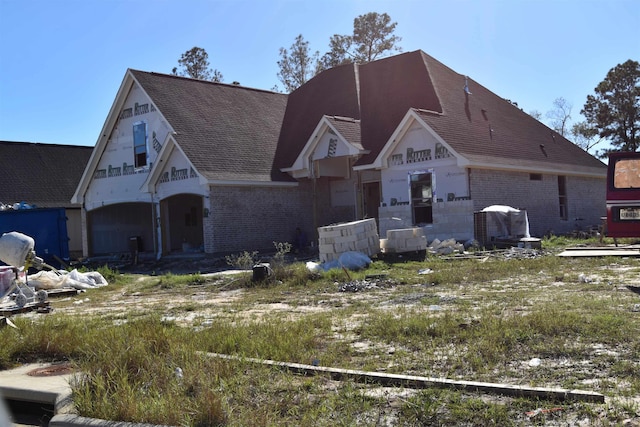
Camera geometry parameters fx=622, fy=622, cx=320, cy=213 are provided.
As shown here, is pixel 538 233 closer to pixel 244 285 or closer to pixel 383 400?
pixel 244 285

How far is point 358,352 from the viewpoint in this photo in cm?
674

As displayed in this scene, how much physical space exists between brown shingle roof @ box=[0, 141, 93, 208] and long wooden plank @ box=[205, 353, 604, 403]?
1248 inches

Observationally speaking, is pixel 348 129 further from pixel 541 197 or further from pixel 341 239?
pixel 341 239

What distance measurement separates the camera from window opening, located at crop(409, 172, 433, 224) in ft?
77.8

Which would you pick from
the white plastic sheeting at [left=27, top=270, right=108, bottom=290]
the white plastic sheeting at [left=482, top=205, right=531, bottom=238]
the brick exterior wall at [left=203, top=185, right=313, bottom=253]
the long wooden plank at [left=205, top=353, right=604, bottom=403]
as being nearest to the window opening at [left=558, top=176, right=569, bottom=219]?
the white plastic sheeting at [left=482, top=205, right=531, bottom=238]

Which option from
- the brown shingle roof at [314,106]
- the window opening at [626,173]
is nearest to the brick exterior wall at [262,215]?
the brown shingle roof at [314,106]

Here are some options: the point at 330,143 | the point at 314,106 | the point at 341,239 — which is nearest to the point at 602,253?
the point at 341,239

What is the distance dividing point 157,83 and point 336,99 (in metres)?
8.52

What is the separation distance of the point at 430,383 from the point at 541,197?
2319 cm

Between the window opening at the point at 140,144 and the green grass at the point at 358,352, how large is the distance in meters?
17.5

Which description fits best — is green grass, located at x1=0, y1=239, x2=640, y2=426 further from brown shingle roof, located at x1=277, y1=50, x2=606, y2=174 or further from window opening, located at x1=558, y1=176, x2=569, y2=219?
window opening, located at x1=558, y1=176, x2=569, y2=219

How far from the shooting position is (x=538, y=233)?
25844mm

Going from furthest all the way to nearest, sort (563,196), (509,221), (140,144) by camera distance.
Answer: (563,196)
(140,144)
(509,221)

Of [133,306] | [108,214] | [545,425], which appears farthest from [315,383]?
[108,214]
